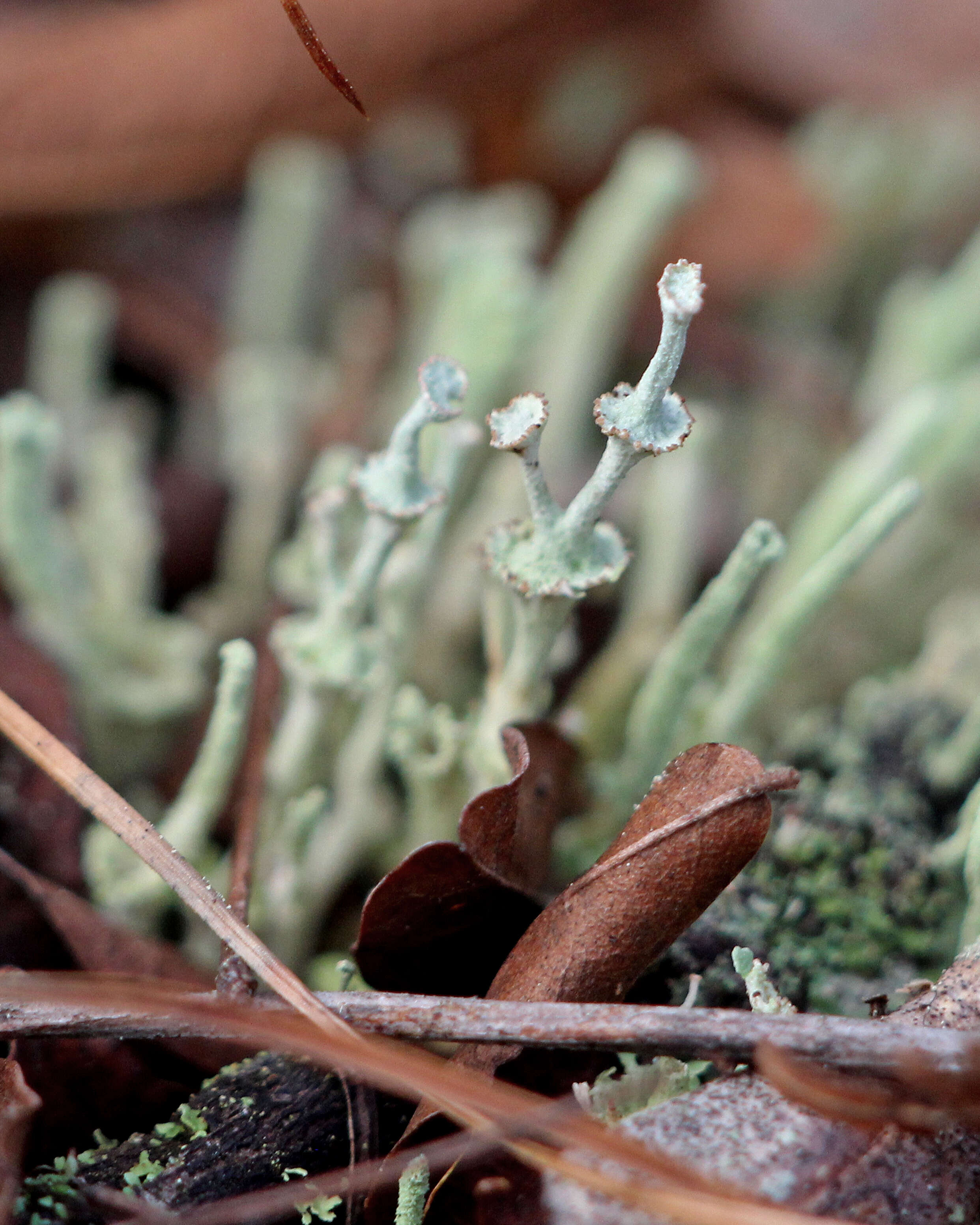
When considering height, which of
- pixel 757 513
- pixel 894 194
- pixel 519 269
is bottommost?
pixel 757 513

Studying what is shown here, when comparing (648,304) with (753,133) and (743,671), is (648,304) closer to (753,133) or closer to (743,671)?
(753,133)

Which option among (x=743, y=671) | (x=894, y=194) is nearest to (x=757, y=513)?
(x=743, y=671)

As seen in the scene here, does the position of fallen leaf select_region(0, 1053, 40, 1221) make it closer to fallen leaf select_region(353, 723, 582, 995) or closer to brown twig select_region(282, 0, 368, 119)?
fallen leaf select_region(353, 723, 582, 995)

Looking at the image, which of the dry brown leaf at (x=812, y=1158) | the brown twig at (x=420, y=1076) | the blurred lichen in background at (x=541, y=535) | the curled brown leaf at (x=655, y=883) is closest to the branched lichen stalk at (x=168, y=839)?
the blurred lichen in background at (x=541, y=535)

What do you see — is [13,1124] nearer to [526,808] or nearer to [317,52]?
[526,808]

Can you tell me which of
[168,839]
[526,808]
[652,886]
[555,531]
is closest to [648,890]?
[652,886]
